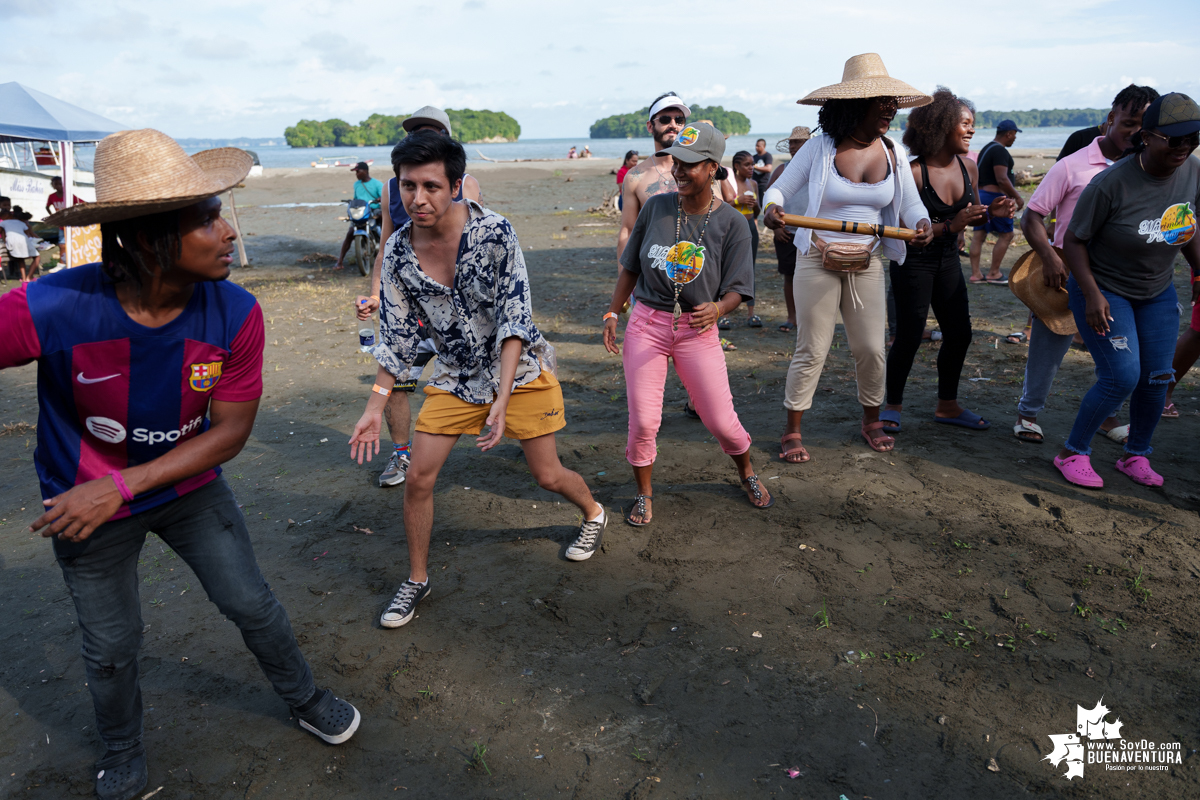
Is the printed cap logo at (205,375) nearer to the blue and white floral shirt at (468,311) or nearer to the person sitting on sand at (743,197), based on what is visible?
the blue and white floral shirt at (468,311)

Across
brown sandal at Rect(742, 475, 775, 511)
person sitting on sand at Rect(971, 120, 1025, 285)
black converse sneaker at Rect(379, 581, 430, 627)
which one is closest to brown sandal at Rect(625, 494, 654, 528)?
brown sandal at Rect(742, 475, 775, 511)

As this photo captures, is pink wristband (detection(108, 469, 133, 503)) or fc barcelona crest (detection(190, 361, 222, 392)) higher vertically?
fc barcelona crest (detection(190, 361, 222, 392))

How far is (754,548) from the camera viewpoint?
3861 millimetres

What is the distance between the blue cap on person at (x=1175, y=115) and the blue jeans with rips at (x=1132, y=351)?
861mm

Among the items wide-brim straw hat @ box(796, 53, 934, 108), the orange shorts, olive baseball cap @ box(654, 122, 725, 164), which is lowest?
the orange shorts

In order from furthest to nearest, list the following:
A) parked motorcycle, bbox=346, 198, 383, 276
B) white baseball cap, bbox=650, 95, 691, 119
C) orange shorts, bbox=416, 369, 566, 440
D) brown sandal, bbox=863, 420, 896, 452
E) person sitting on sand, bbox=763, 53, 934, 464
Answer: parked motorcycle, bbox=346, 198, 383, 276 < white baseball cap, bbox=650, 95, 691, 119 < brown sandal, bbox=863, 420, 896, 452 < person sitting on sand, bbox=763, 53, 934, 464 < orange shorts, bbox=416, 369, 566, 440

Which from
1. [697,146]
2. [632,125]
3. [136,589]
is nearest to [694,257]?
[697,146]

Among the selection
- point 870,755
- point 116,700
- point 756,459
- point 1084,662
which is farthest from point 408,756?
point 756,459

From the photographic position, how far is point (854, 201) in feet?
14.1

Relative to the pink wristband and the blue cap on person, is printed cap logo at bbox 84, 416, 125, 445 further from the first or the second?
the blue cap on person

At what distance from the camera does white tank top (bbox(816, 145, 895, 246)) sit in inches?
168

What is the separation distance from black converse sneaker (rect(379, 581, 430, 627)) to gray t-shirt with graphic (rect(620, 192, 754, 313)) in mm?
1802

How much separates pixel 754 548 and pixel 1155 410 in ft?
8.18

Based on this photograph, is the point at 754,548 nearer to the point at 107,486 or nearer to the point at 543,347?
the point at 543,347
